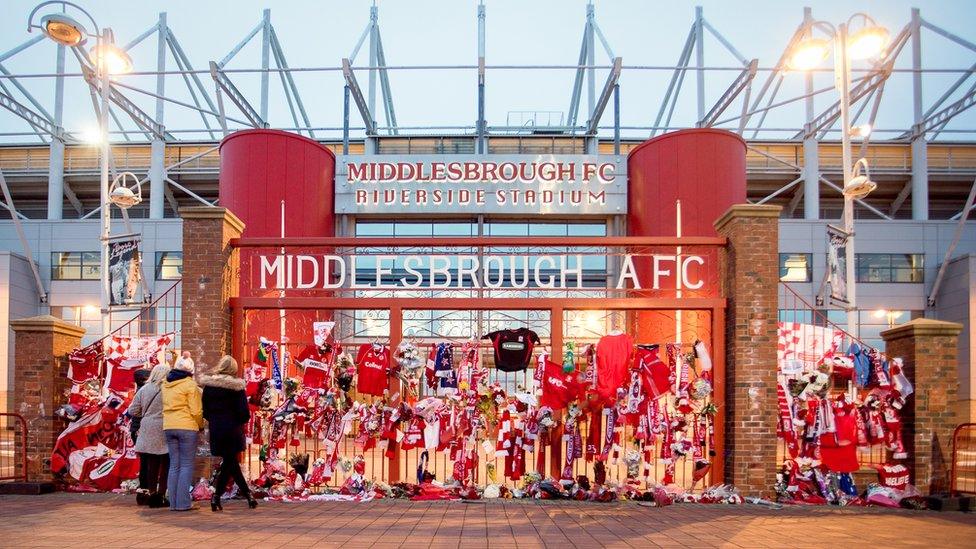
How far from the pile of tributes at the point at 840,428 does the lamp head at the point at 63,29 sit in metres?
11.8

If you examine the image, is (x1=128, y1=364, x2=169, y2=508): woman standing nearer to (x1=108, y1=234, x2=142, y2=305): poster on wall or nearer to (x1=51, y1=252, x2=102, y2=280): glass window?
(x1=108, y1=234, x2=142, y2=305): poster on wall

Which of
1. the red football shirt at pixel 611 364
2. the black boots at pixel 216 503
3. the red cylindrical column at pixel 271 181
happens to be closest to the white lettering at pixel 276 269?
the black boots at pixel 216 503

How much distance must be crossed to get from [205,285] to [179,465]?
2518 mm

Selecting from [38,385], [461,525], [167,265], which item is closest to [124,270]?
[38,385]

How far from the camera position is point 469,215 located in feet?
69.1

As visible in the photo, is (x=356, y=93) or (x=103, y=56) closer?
(x=103, y=56)

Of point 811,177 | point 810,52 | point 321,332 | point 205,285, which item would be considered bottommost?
point 321,332

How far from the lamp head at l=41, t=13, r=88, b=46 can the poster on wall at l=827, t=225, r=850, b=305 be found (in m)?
12.3

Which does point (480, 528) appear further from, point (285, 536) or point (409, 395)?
point (409, 395)

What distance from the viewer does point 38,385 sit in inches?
384

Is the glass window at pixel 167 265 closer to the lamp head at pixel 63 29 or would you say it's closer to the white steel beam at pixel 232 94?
the white steel beam at pixel 232 94

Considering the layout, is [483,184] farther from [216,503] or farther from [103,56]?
Result: [216,503]

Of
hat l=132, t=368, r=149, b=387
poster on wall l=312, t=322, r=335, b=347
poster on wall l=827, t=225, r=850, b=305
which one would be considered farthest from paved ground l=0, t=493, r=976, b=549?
poster on wall l=827, t=225, r=850, b=305

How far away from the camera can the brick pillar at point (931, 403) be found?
30.3 ft
